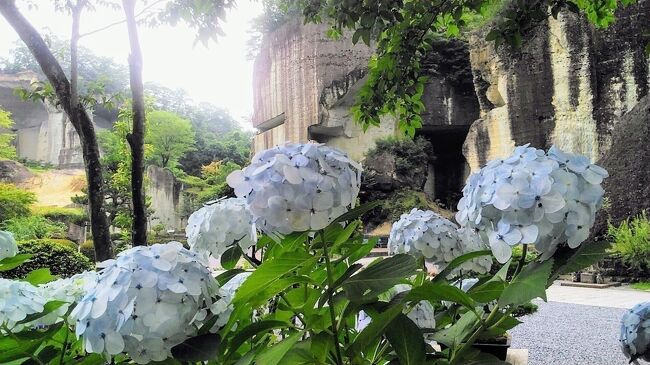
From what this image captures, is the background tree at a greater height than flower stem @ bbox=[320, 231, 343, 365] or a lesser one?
greater

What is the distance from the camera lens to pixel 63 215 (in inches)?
587

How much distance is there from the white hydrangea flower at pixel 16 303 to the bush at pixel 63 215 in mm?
15494

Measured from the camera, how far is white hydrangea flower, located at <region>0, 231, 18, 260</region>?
75 centimetres

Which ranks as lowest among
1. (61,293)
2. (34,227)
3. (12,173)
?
(34,227)

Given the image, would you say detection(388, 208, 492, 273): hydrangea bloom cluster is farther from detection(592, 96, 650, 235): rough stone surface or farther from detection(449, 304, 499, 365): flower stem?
detection(592, 96, 650, 235): rough stone surface

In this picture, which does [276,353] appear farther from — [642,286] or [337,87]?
[337,87]

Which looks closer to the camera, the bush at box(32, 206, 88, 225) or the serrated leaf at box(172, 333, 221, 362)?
the serrated leaf at box(172, 333, 221, 362)

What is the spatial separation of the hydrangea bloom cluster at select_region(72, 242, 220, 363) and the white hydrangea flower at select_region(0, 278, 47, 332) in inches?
6.3

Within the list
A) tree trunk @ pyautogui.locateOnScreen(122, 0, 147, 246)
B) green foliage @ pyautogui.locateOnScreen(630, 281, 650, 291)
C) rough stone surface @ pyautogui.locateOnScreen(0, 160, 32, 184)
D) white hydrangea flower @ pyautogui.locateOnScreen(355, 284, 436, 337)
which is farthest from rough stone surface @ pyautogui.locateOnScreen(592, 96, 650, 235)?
rough stone surface @ pyautogui.locateOnScreen(0, 160, 32, 184)

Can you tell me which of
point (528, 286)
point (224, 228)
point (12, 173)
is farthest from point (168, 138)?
point (528, 286)

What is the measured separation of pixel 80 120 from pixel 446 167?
520 inches

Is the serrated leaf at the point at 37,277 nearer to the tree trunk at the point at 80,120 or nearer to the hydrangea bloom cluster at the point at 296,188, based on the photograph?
the hydrangea bloom cluster at the point at 296,188

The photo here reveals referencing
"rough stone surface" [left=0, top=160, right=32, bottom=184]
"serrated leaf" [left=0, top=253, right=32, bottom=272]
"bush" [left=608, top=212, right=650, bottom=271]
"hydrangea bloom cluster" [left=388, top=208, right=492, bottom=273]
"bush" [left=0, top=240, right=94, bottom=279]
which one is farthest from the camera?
"rough stone surface" [left=0, top=160, right=32, bottom=184]

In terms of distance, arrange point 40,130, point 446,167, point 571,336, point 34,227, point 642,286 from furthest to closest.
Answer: point 40,130, point 446,167, point 34,227, point 642,286, point 571,336
